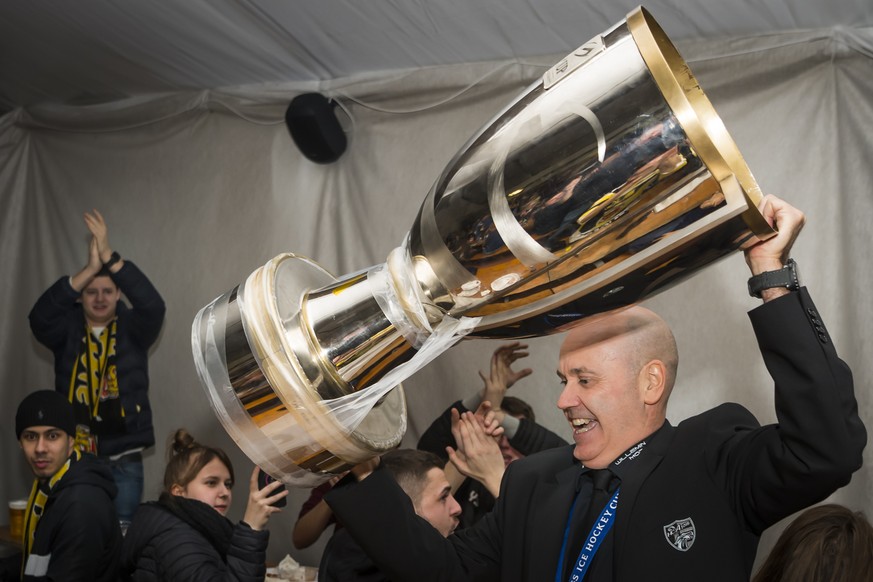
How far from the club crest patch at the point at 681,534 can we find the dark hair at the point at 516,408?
5.97 feet

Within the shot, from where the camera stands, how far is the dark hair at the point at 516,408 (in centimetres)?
327

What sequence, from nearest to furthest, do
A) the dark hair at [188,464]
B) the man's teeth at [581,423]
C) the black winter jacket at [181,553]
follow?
the man's teeth at [581,423] → the black winter jacket at [181,553] → the dark hair at [188,464]

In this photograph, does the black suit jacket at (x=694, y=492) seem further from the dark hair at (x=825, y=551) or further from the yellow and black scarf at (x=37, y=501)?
the yellow and black scarf at (x=37, y=501)

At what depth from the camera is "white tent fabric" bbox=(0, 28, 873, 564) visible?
2.78 meters

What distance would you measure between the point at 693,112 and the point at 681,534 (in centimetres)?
85

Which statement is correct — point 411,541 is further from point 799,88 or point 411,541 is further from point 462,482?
point 799,88

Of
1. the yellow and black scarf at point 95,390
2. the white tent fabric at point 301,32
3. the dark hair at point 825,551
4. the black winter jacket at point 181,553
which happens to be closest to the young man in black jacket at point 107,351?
the yellow and black scarf at point 95,390

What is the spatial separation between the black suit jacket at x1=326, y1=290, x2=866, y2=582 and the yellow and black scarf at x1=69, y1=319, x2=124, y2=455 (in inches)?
108

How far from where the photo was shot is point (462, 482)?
3047mm

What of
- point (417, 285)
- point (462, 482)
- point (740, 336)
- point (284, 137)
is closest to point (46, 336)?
point (284, 137)

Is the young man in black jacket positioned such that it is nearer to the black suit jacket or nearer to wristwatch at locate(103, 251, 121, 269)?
wristwatch at locate(103, 251, 121, 269)

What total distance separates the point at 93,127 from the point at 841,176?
3465mm

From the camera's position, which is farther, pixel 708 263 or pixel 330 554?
pixel 330 554

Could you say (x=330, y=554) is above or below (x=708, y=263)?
below
